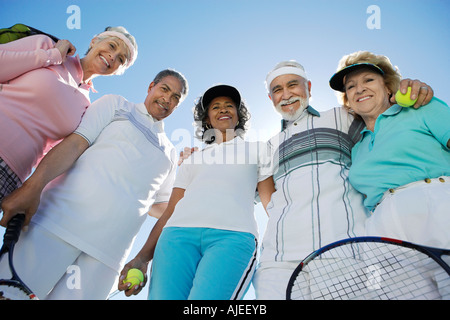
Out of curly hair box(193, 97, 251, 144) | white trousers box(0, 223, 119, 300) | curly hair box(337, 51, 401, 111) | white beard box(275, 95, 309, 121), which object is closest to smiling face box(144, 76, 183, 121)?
curly hair box(193, 97, 251, 144)

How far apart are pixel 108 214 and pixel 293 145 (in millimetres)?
1809

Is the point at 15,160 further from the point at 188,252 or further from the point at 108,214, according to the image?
the point at 188,252

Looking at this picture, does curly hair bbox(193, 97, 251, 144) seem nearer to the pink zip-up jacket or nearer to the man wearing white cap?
the man wearing white cap

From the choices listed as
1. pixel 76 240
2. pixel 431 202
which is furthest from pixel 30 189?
pixel 431 202

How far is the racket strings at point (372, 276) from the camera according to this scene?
158 centimetres

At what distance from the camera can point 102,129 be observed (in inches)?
123

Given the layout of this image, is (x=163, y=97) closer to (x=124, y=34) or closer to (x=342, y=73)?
(x=124, y=34)

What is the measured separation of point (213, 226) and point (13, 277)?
139 cm

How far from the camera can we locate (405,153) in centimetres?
208

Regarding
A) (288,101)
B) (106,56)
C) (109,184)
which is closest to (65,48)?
(106,56)

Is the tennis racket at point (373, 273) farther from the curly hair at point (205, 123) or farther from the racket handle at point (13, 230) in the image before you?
the curly hair at point (205, 123)

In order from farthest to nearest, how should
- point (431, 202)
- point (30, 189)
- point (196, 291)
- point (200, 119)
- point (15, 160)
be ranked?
point (200, 119) < point (15, 160) < point (30, 189) < point (196, 291) < point (431, 202)

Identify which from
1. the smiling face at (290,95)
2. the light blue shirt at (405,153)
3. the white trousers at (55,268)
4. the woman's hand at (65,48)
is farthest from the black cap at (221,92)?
the white trousers at (55,268)

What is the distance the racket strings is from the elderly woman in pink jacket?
2.45 metres
